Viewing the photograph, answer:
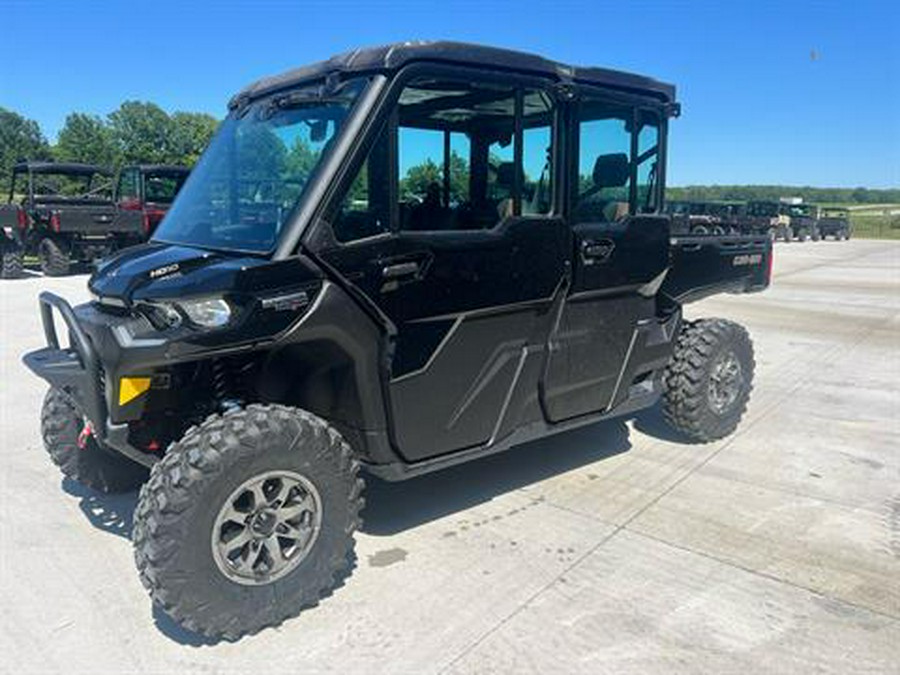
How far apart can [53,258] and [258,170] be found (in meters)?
14.1

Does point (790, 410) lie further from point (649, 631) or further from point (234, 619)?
point (234, 619)

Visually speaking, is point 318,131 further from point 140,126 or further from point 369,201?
point 140,126

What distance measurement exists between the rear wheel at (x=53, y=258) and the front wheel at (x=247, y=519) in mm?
14506

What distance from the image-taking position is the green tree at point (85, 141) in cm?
7050

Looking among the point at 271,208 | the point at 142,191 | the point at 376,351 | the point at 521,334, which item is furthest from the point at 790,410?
the point at 142,191

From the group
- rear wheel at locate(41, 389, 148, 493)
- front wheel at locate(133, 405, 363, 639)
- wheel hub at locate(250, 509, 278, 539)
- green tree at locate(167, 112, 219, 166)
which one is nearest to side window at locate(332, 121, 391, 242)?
front wheel at locate(133, 405, 363, 639)

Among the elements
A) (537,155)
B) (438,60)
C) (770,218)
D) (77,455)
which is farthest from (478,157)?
(770,218)

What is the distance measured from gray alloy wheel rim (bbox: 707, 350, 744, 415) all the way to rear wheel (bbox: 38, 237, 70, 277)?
571 inches

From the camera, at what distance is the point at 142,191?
1611 cm

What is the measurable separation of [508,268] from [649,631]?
1.72m

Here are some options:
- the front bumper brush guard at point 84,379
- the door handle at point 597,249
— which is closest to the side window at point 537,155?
the door handle at point 597,249

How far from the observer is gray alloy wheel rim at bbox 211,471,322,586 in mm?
2818

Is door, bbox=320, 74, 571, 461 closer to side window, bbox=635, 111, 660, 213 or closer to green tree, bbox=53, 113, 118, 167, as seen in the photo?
side window, bbox=635, 111, 660, 213

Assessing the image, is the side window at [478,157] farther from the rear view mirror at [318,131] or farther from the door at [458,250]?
the rear view mirror at [318,131]
